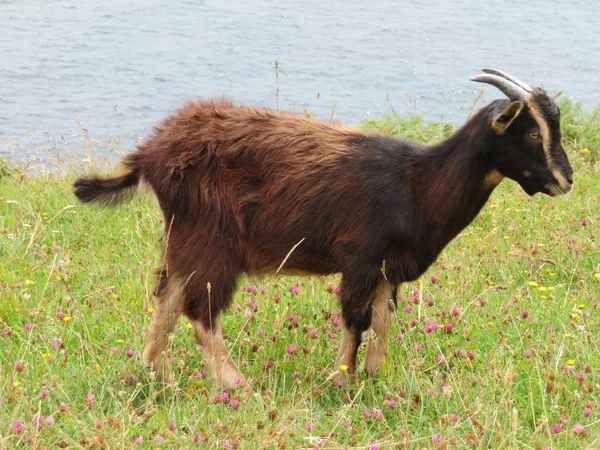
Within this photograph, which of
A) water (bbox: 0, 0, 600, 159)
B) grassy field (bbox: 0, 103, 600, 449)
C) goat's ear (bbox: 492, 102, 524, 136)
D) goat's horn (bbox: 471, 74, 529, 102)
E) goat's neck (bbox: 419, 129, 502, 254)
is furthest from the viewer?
water (bbox: 0, 0, 600, 159)

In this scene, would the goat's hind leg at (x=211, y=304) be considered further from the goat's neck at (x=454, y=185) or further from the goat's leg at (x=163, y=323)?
the goat's neck at (x=454, y=185)

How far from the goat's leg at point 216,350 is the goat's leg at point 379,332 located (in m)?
0.69

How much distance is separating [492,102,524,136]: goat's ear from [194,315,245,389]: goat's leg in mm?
1634

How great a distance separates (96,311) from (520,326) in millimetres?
2267

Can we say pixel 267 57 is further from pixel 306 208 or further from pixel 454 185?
pixel 454 185

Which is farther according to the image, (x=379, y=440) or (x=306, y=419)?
(x=306, y=419)

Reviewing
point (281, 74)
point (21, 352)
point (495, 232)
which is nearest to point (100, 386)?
point (21, 352)

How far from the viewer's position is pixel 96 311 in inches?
203

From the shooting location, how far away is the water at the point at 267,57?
1231 cm

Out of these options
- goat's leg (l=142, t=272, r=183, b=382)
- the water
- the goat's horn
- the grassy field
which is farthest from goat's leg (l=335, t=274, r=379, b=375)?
the water

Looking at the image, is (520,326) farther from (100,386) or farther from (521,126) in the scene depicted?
(100,386)

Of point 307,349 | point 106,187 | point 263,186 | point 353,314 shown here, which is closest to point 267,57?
point 106,187

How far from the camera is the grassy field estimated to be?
3.80 meters

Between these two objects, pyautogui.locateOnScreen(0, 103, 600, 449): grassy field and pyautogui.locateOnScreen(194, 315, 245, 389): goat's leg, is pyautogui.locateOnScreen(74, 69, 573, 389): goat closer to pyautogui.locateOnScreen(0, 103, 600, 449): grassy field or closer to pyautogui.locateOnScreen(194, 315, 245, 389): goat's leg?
pyautogui.locateOnScreen(194, 315, 245, 389): goat's leg
